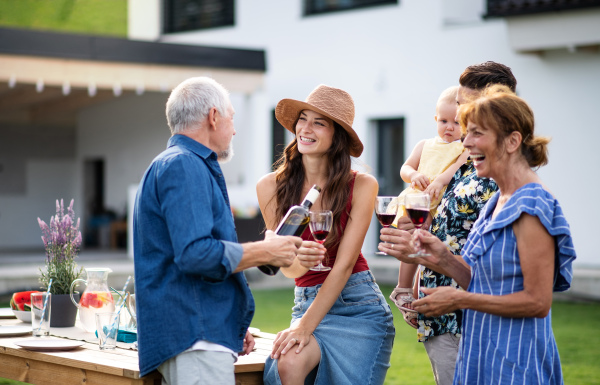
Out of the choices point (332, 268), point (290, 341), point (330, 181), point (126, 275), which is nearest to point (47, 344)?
point (290, 341)

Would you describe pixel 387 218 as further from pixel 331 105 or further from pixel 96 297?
pixel 96 297

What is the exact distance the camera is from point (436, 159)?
12.2ft

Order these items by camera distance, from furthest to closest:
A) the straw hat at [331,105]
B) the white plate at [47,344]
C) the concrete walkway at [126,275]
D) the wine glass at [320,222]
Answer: the concrete walkway at [126,275], the straw hat at [331,105], the white plate at [47,344], the wine glass at [320,222]

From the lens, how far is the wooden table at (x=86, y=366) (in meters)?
3.19

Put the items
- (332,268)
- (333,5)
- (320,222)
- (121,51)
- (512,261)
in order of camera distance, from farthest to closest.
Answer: (333,5)
(121,51)
(332,268)
(320,222)
(512,261)

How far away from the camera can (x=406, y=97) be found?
1417 centimetres

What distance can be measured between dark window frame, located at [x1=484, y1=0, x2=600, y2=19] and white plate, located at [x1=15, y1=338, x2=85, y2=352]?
30.5 ft

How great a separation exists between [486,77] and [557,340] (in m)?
5.33

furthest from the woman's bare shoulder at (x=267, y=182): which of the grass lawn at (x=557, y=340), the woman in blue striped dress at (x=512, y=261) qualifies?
the grass lawn at (x=557, y=340)

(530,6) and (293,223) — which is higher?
(530,6)

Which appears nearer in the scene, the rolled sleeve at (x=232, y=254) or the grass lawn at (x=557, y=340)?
the rolled sleeve at (x=232, y=254)

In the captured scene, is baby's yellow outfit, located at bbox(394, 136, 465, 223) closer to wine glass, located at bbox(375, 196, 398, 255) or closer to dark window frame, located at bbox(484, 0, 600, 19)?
wine glass, located at bbox(375, 196, 398, 255)

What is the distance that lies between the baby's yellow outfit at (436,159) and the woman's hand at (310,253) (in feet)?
1.60

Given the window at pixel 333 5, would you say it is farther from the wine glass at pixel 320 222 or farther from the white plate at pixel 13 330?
the wine glass at pixel 320 222
